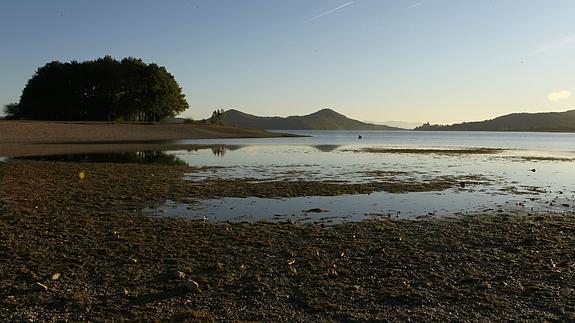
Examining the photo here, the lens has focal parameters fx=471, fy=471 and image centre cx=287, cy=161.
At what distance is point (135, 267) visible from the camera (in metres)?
9.22

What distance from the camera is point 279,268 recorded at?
9.34 metres

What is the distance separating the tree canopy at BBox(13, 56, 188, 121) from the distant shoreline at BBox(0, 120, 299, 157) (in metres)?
15.7

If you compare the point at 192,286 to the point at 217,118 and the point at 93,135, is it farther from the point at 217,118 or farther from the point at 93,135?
the point at 217,118

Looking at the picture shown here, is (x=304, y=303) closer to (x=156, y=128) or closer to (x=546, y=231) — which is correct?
(x=546, y=231)

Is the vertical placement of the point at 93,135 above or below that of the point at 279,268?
above

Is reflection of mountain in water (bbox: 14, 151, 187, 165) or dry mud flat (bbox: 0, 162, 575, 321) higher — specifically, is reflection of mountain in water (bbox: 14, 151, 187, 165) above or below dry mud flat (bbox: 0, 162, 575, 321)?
above

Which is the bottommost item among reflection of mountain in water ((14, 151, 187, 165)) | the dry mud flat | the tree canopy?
the dry mud flat

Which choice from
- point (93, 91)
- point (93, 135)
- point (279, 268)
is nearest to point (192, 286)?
point (279, 268)

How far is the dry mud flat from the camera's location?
284 inches

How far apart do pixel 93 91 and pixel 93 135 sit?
38035 mm

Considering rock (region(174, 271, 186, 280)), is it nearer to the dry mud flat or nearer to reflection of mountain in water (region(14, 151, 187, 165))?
the dry mud flat

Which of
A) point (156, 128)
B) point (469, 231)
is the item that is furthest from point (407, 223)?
point (156, 128)

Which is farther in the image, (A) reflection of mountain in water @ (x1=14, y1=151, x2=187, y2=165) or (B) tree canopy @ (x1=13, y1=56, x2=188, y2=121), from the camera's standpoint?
(B) tree canopy @ (x1=13, y1=56, x2=188, y2=121)

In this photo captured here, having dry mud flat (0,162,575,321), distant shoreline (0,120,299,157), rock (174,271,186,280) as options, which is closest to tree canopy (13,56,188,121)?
distant shoreline (0,120,299,157)
